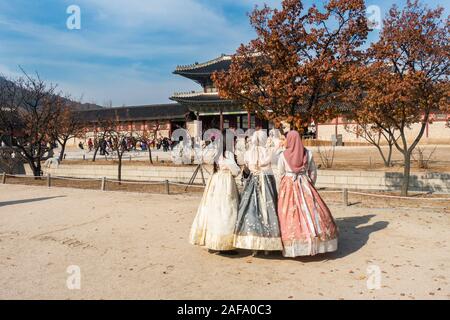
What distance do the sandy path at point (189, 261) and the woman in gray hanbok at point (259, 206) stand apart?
0.30m

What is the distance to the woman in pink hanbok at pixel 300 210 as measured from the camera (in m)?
5.11

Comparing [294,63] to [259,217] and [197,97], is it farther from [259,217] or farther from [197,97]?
[197,97]

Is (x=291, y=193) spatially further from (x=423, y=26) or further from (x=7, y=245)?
(x=423, y=26)

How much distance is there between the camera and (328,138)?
3478cm

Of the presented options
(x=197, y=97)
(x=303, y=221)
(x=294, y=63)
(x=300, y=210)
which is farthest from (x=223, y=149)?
(x=197, y=97)

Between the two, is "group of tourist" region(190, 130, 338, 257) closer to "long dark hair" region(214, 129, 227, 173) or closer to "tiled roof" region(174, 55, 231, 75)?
"long dark hair" region(214, 129, 227, 173)

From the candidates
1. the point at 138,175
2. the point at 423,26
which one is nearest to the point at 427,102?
the point at 423,26

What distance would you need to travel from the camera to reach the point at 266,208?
5.37 metres

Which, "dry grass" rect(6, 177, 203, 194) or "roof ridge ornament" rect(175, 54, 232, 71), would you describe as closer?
"dry grass" rect(6, 177, 203, 194)

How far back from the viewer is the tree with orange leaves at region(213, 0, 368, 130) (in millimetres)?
9492

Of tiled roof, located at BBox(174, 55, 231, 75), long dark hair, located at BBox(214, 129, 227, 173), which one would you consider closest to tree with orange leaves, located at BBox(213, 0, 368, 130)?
long dark hair, located at BBox(214, 129, 227, 173)

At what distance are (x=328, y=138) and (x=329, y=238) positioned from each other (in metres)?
30.6

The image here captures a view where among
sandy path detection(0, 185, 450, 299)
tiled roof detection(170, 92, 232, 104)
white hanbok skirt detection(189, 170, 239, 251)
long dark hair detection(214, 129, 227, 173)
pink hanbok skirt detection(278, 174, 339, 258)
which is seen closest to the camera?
sandy path detection(0, 185, 450, 299)

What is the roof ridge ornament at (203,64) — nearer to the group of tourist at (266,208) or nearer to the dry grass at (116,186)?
the dry grass at (116,186)
